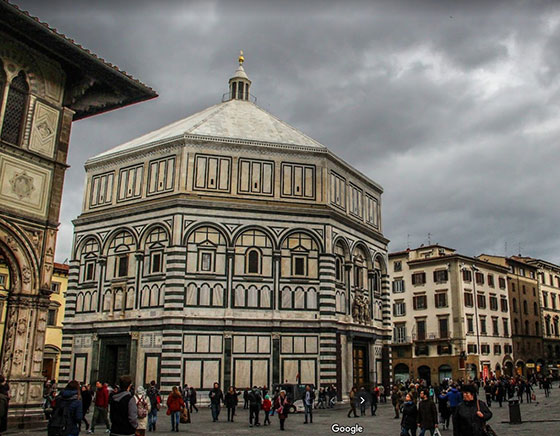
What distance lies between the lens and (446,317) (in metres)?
50.6

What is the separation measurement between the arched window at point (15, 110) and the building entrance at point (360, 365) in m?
21.8

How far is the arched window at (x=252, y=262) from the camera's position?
2936cm

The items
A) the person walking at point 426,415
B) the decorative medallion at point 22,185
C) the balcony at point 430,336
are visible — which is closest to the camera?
the person walking at point 426,415

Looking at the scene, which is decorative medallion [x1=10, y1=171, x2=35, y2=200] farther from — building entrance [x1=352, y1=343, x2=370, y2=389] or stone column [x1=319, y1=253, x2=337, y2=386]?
building entrance [x1=352, y1=343, x2=370, y2=389]

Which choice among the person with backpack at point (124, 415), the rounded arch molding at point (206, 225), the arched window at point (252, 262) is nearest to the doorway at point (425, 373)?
the arched window at point (252, 262)

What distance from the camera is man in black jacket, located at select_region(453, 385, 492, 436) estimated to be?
24.4 ft

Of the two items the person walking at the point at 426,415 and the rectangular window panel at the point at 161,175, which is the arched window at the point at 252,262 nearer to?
the rectangular window panel at the point at 161,175

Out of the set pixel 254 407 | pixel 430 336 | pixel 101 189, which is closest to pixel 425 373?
pixel 430 336

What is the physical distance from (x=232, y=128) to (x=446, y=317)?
27.7 meters

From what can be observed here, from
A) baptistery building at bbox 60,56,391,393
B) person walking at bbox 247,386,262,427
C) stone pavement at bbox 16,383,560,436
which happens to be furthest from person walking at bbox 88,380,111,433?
baptistery building at bbox 60,56,391,393

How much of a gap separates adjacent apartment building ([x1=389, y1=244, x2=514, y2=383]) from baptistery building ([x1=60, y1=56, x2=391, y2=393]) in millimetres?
17828

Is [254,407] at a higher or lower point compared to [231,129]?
lower

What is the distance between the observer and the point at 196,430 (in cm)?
1766

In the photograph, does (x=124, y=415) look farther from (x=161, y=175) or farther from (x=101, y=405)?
(x=161, y=175)
